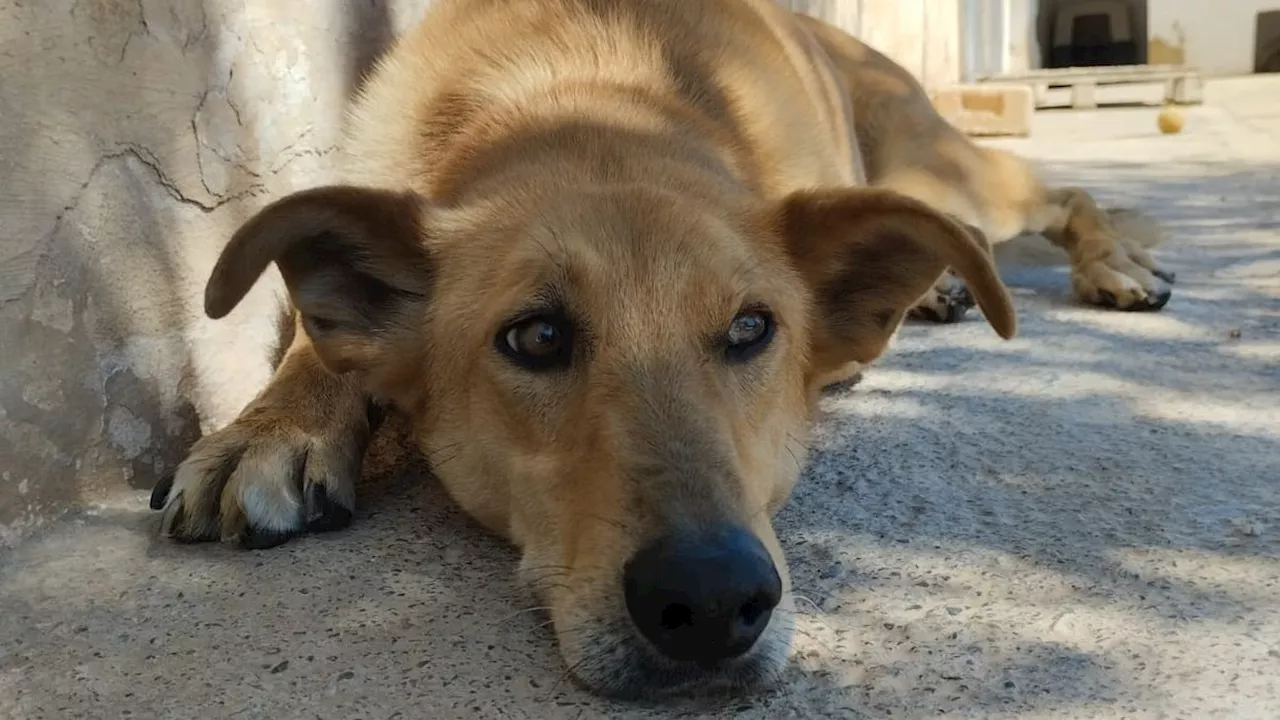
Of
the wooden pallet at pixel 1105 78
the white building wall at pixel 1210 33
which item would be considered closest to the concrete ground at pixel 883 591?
the wooden pallet at pixel 1105 78

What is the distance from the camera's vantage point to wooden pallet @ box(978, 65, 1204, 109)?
48.0ft

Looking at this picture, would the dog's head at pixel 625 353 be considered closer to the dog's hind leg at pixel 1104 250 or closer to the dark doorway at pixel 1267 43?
the dog's hind leg at pixel 1104 250

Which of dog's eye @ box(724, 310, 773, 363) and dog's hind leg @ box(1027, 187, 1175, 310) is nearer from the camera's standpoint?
dog's eye @ box(724, 310, 773, 363)

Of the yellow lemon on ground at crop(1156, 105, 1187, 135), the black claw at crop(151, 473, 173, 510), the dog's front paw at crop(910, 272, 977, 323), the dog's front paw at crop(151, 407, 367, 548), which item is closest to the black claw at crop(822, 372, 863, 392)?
the dog's front paw at crop(910, 272, 977, 323)

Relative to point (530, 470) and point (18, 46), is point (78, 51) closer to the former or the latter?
point (18, 46)

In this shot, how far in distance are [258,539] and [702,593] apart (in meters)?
1.12

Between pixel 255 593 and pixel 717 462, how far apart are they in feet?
3.02

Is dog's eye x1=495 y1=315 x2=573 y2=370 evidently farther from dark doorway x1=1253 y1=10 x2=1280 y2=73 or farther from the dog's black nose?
dark doorway x1=1253 y1=10 x2=1280 y2=73

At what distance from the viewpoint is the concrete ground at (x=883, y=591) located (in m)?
1.79

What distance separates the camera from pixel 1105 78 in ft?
50.0

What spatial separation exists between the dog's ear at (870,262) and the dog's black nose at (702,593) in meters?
0.84

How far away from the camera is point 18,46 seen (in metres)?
2.29

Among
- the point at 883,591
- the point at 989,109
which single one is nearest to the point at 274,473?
the point at 883,591

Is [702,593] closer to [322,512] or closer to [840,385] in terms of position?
[322,512]
